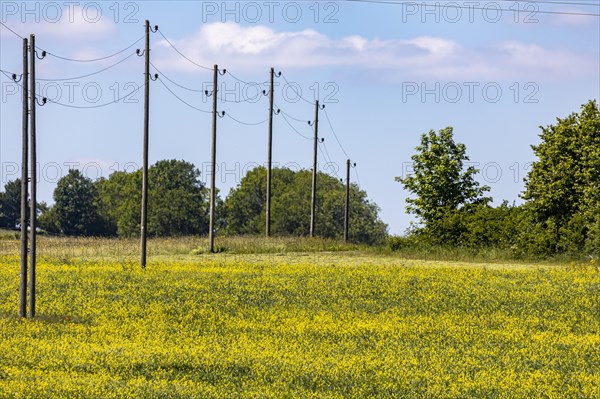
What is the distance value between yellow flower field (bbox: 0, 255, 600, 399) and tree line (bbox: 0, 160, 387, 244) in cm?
9113

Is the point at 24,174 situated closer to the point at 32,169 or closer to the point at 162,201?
the point at 32,169

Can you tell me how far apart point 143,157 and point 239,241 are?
21.4 metres

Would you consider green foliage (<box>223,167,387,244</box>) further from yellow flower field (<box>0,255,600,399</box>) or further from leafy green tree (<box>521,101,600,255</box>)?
yellow flower field (<box>0,255,600,399</box>)

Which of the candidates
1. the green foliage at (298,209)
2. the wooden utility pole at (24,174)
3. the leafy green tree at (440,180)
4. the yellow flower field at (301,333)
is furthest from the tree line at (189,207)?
the wooden utility pole at (24,174)

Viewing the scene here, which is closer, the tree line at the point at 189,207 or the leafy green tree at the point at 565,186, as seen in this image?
the leafy green tree at the point at 565,186

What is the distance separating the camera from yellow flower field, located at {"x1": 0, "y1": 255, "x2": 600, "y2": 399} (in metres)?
20.8

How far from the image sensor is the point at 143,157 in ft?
168

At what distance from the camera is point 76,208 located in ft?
538

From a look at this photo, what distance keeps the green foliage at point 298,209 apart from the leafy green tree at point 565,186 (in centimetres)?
7415

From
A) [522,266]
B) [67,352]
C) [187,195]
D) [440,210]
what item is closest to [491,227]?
[522,266]

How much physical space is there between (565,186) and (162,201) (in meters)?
93.5

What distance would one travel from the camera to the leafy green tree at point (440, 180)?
80875 millimetres

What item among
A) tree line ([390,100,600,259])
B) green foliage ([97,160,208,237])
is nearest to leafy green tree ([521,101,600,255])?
tree line ([390,100,600,259])

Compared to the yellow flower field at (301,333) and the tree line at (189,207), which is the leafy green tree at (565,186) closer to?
the yellow flower field at (301,333)
